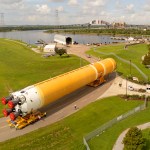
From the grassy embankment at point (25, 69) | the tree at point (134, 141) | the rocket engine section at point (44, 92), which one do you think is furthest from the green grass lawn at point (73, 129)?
the grassy embankment at point (25, 69)

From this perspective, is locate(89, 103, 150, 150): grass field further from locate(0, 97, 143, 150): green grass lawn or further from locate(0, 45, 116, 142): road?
locate(0, 45, 116, 142): road

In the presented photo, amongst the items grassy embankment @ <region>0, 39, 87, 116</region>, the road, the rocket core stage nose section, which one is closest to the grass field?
the road

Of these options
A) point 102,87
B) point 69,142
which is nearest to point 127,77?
point 102,87

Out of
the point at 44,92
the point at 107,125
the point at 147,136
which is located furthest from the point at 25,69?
the point at 147,136

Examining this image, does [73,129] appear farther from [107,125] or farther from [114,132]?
[114,132]

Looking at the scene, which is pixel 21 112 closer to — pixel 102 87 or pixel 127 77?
pixel 102 87
